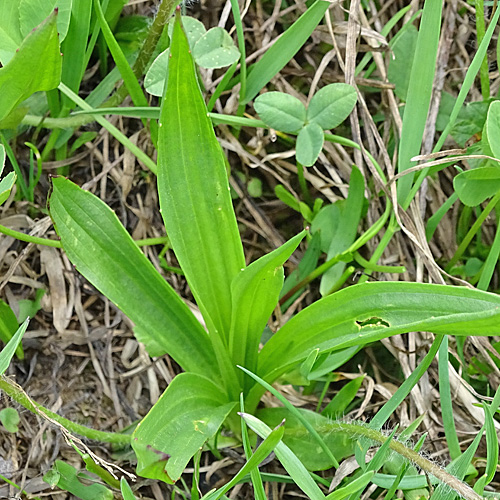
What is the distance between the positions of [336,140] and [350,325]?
0.57 meters

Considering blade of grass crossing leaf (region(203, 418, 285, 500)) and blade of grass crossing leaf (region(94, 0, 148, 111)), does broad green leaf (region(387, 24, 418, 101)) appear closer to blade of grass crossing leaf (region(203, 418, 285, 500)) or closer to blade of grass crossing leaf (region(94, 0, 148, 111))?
blade of grass crossing leaf (region(94, 0, 148, 111))

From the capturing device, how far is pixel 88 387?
1606mm

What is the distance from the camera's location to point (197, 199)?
1.26 m

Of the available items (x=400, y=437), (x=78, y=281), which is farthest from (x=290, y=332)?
(x=78, y=281)

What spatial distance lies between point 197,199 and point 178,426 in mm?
456

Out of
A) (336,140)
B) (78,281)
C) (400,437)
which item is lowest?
(400,437)

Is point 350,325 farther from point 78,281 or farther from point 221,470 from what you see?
point 78,281

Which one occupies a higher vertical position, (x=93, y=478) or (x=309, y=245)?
(x=309, y=245)

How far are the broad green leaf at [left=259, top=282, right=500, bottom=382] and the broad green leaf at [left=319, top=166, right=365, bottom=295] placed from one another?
0.34 metres

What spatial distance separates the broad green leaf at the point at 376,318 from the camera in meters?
1.03

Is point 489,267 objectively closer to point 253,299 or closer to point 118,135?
point 253,299

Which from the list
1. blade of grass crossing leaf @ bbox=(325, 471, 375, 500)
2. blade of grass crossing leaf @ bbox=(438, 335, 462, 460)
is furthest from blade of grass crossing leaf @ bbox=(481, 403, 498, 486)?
blade of grass crossing leaf @ bbox=(325, 471, 375, 500)

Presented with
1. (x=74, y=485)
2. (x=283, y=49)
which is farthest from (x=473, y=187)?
(x=74, y=485)

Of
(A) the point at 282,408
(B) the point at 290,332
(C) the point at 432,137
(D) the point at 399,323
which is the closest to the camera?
(D) the point at 399,323
